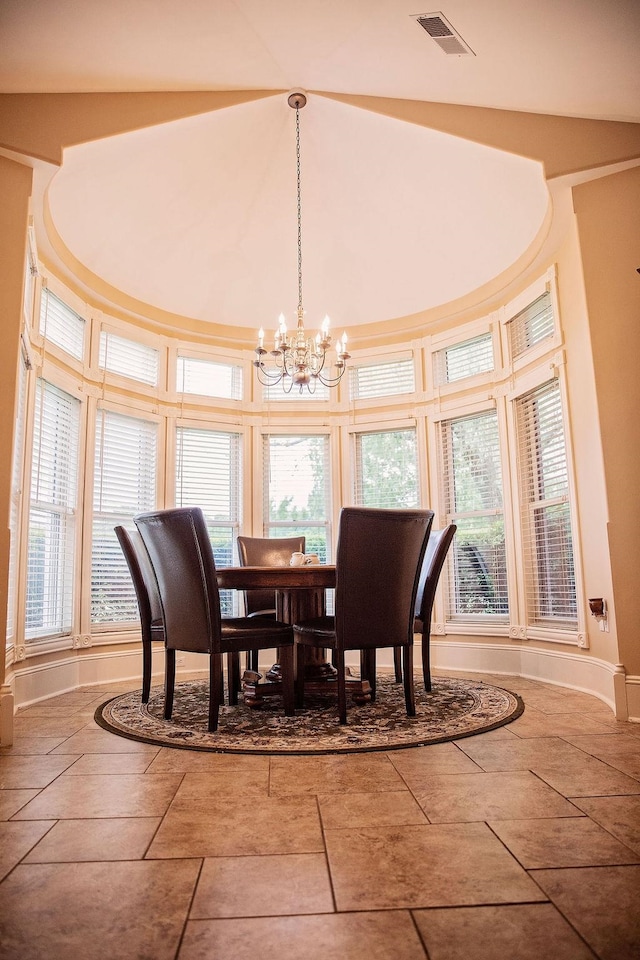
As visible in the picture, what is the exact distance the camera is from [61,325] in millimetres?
4547

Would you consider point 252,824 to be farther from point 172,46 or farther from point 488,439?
point 488,439

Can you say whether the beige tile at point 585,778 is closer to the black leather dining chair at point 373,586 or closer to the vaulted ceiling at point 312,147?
the black leather dining chair at point 373,586

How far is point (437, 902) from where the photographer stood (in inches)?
53.0

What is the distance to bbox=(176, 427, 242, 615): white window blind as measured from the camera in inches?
211

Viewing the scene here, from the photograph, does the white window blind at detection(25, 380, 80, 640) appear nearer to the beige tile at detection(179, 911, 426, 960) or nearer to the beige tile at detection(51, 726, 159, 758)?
the beige tile at detection(51, 726, 159, 758)

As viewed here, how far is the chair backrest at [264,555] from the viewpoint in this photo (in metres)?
4.74

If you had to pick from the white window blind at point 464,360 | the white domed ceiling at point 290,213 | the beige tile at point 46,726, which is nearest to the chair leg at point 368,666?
the beige tile at point 46,726

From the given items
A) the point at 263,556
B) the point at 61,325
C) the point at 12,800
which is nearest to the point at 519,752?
the point at 12,800

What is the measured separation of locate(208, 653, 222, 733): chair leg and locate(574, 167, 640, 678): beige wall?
2.05 m

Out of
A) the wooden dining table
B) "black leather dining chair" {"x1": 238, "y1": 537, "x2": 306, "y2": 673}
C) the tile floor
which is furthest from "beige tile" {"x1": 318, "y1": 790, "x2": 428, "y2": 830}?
"black leather dining chair" {"x1": 238, "y1": 537, "x2": 306, "y2": 673}

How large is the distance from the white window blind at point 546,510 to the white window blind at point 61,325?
11.3 feet

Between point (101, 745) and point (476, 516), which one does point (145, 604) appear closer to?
point (101, 745)

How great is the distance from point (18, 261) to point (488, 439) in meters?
3.63

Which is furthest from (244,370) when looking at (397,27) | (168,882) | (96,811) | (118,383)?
(168,882)
